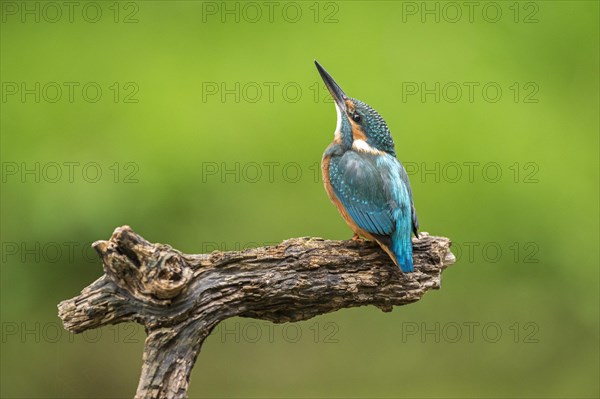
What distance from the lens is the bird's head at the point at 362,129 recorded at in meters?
3.88

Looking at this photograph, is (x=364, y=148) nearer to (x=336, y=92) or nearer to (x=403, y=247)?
(x=336, y=92)

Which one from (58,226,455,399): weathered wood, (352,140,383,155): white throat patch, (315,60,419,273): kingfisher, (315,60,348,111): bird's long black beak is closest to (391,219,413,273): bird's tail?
(315,60,419,273): kingfisher

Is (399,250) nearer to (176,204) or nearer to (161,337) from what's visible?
(161,337)

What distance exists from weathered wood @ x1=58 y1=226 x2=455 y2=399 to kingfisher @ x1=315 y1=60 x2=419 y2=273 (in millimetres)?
146

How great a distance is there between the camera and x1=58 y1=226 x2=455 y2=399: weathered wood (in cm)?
301

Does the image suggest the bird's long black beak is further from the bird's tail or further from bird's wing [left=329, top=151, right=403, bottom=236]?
the bird's tail

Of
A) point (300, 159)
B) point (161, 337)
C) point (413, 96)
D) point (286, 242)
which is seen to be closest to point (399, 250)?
point (286, 242)

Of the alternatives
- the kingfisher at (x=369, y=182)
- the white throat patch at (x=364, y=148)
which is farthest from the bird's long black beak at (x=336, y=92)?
the white throat patch at (x=364, y=148)

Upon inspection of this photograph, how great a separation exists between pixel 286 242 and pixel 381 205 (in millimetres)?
468

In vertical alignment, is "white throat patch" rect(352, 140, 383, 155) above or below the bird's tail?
above

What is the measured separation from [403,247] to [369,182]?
0.36m

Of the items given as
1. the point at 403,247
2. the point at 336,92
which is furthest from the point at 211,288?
the point at 336,92

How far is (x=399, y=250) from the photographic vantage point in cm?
351

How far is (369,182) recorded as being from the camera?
3695mm
